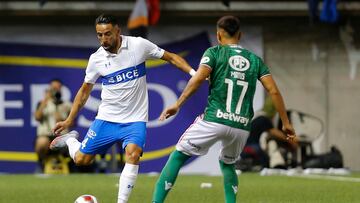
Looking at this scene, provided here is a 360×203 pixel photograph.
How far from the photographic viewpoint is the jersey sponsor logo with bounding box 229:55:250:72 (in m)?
10.9

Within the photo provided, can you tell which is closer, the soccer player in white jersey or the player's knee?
the player's knee

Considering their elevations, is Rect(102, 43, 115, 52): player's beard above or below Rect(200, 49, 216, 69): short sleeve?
above

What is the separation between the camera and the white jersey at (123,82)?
12094 millimetres

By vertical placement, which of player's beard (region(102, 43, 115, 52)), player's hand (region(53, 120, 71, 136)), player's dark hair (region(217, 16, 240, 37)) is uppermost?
player's dark hair (region(217, 16, 240, 37))

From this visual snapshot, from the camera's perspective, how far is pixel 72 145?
42.9 ft

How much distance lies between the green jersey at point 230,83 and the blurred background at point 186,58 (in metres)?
12.9

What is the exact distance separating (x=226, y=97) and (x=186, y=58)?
1389cm

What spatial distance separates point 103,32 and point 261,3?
1257 centimetres

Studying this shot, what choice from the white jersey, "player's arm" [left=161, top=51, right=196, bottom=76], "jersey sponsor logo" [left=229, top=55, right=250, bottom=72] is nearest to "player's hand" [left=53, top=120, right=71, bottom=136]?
the white jersey

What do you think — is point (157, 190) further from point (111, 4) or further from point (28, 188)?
point (111, 4)

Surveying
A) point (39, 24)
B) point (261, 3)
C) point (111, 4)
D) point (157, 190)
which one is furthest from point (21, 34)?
point (157, 190)

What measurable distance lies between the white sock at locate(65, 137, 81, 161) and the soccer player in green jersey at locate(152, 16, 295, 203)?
2051 mm

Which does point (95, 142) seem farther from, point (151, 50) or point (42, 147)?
point (42, 147)

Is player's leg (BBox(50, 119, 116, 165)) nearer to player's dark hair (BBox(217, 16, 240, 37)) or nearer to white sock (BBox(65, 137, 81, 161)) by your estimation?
white sock (BBox(65, 137, 81, 161))
